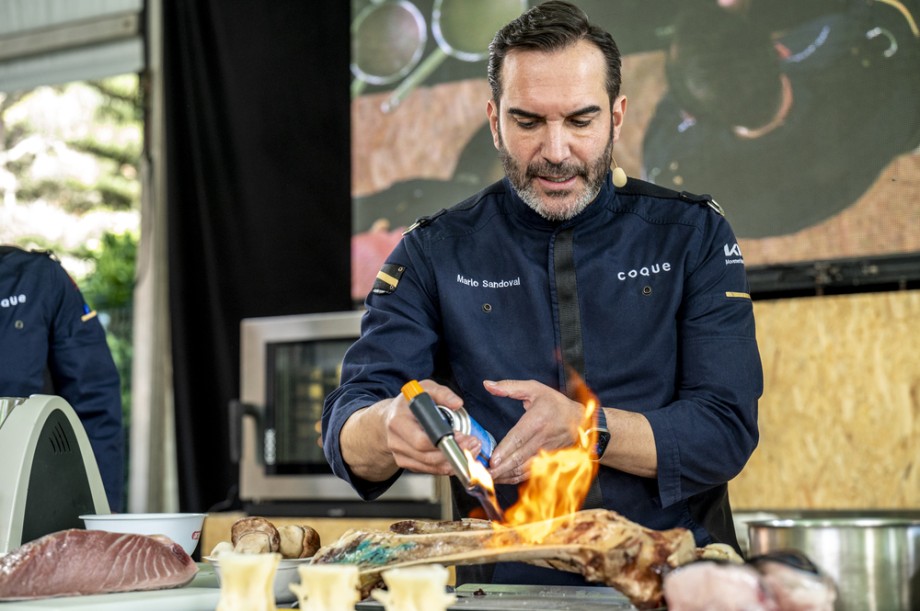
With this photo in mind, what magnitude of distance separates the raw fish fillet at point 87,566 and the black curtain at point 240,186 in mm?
2675

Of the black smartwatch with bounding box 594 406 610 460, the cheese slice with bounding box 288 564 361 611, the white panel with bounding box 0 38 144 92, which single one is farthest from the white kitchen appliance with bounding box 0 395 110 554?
the white panel with bounding box 0 38 144 92

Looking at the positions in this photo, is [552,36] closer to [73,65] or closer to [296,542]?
[296,542]

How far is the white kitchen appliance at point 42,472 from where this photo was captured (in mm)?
1421

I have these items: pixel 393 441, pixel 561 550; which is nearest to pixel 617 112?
pixel 393 441

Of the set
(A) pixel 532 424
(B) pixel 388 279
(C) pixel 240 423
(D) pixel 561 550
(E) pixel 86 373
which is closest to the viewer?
(D) pixel 561 550

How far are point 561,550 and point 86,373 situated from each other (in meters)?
1.68

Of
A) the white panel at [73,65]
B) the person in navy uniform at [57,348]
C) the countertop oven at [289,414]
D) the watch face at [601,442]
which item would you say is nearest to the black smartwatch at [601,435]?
the watch face at [601,442]

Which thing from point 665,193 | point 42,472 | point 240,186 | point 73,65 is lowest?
point 42,472

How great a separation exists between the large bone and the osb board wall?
1.75 metres

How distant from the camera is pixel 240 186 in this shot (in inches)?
161

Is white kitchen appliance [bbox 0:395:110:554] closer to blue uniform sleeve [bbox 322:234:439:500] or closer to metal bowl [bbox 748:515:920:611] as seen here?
blue uniform sleeve [bbox 322:234:439:500]

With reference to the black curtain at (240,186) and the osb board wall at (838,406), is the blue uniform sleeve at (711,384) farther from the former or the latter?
the black curtain at (240,186)

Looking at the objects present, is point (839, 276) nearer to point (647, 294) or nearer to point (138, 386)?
point (647, 294)

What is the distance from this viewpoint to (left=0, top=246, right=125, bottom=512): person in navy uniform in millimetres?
2436
